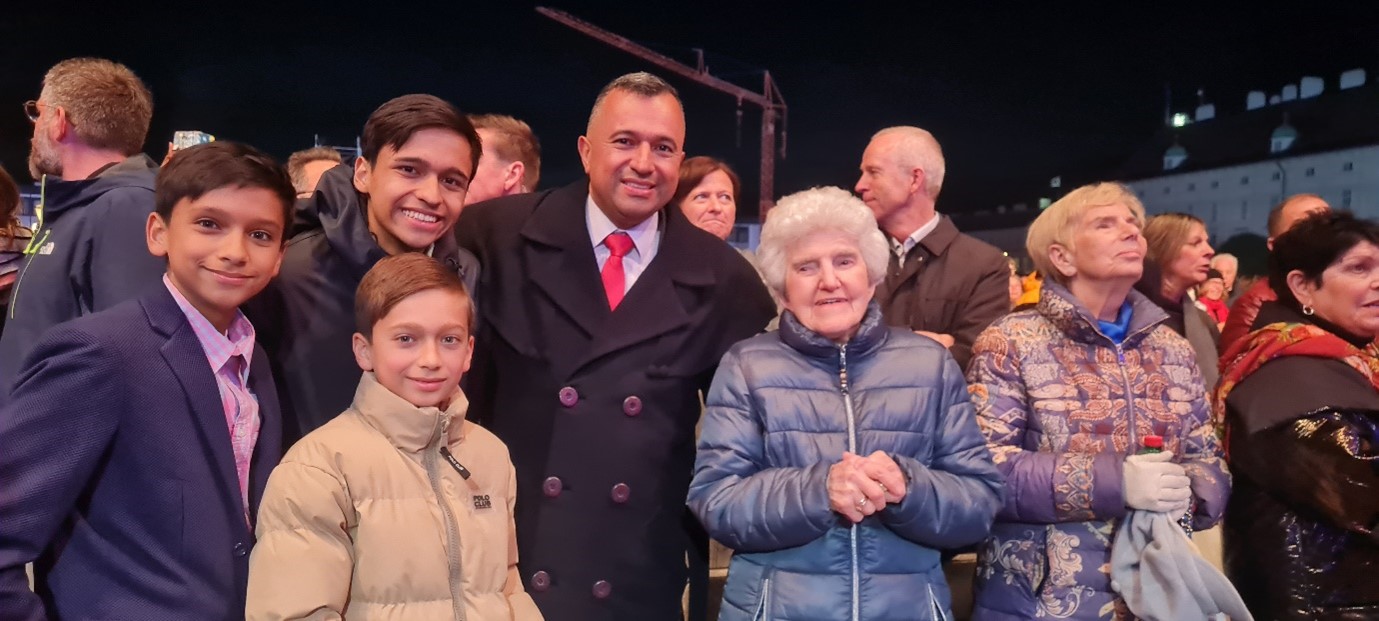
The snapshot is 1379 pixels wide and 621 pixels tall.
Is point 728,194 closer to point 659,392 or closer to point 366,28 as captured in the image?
point 659,392

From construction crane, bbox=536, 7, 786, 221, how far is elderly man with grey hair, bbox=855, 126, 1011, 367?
18672mm

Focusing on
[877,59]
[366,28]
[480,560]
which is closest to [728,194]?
[480,560]

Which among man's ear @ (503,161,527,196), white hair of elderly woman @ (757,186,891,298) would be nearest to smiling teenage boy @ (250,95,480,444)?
white hair of elderly woman @ (757,186,891,298)

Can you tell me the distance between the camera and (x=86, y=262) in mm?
2650

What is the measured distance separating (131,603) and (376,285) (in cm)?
77

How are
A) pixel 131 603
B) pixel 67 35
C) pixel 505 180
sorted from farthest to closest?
pixel 67 35 < pixel 505 180 < pixel 131 603

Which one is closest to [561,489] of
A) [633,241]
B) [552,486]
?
[552,486]

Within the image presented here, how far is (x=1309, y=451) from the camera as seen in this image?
99.9 inches

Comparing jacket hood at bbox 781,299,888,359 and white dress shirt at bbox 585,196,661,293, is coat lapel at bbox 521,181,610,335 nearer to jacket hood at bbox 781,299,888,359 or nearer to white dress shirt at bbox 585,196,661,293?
white dress shirt at bbox 585,196,661,293

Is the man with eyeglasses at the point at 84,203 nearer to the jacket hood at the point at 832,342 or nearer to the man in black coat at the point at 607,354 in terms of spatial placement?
the man in black coat at the point at 607,354

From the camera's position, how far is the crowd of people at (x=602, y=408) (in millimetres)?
1769

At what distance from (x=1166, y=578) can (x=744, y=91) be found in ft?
115

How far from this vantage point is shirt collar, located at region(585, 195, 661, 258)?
2.63m

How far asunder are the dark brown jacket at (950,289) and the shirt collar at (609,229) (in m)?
1.38
